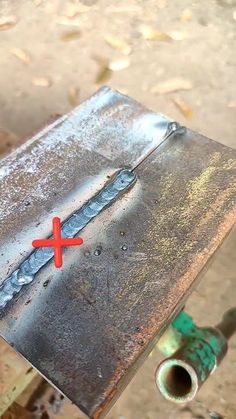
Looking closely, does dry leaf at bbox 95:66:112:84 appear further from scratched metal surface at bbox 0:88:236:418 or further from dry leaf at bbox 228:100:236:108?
scratched metal surface at bbox 0:88:236:418

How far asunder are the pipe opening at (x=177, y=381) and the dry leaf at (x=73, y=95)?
188 centimetres

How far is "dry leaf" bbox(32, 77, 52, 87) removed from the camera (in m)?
3.10

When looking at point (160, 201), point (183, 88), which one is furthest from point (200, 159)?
point (183, 88)

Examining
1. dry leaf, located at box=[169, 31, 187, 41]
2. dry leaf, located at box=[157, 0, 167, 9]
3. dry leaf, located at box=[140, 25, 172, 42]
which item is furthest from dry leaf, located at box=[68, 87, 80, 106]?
dry leaf, located at box=[157, 0, 167, 9]

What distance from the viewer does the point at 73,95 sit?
3.05 meters

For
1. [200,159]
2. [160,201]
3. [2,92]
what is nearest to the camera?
[160,201]

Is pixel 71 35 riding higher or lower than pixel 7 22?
higher

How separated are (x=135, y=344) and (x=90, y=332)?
4.7 inches

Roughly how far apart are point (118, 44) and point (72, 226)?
2.16m

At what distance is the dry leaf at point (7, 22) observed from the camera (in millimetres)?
3424

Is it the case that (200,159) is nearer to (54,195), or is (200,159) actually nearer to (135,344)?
(54,195)

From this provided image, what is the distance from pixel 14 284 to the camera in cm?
139

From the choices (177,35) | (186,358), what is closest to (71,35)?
(177,35)

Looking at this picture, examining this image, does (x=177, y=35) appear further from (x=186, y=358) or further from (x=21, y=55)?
(x=186, y=358)
